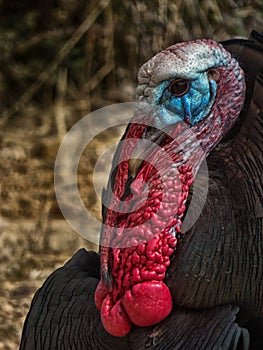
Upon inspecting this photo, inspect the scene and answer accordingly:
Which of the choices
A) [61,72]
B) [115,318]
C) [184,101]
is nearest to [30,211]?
[61,72]

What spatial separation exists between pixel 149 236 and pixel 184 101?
1.01 feet

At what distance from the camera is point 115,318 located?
2.04 metres

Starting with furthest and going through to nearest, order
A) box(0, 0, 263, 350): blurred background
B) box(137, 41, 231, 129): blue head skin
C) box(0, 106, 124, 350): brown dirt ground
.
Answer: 1. box(0, 0, 263, 350): blurred background
2. box(0, 106, 124, 350): brown dirt ground
3. box(137, 41, 231, 129): blue head skin

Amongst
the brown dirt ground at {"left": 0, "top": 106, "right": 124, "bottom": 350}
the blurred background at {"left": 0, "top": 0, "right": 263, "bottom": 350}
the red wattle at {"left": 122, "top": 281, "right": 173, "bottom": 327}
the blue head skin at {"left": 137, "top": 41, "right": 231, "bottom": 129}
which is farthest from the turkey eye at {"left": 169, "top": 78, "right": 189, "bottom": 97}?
the blurred background at {"left": 0, "top": 0, "right": 263, "bottom": 350}

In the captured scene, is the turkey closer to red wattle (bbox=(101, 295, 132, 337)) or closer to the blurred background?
red wattle (bbox=(101, 295, 132, 337))

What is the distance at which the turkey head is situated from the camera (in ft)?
6.47

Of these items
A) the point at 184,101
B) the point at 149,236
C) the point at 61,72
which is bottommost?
the point at 149,236

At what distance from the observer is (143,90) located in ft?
6.52

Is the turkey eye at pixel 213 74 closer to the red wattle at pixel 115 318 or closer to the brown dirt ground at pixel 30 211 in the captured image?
the red wattle at pixel 115 318

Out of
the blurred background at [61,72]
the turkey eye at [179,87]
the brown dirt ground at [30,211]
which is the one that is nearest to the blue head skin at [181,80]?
the turkey eye at [179,87]

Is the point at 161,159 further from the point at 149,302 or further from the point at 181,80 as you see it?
the point at 149,302

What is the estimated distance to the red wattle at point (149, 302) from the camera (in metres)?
1.98

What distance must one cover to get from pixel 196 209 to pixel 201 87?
0.27 metres

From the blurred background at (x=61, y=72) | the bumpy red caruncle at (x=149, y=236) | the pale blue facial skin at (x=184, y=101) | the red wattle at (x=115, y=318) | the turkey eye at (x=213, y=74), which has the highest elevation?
the blurred background at (x=61, y=72)
